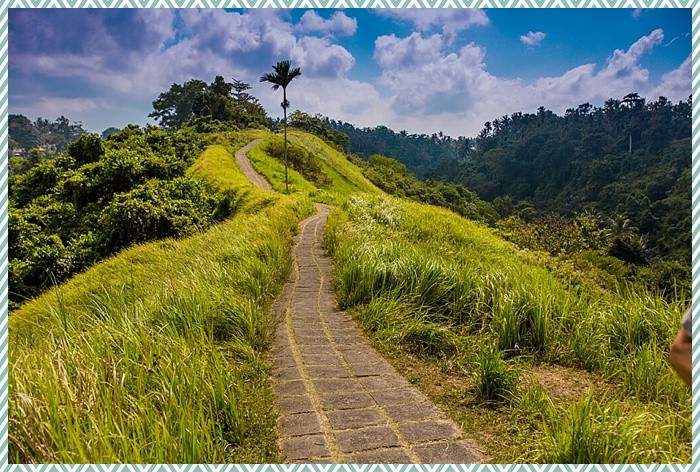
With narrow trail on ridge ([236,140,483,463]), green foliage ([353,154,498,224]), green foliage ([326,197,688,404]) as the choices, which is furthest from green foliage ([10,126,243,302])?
green foliage ([353,154,498,224])

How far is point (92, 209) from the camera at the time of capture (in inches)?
904

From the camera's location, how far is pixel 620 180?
8775 centimetres

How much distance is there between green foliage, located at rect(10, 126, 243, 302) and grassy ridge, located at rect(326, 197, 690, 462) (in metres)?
14.4

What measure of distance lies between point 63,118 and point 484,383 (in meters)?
153

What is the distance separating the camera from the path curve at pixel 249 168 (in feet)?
118

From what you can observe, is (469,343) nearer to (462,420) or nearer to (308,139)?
(462,420)

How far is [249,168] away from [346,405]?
3843 centimetres

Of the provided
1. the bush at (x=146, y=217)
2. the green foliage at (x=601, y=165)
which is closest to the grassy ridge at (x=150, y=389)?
the bush at (x=146, y=217)

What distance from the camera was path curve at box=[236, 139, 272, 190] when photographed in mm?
35828

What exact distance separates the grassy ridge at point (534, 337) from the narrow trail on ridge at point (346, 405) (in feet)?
1.19

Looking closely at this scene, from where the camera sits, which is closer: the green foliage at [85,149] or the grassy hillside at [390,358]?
the grassy hillside at [390,358]

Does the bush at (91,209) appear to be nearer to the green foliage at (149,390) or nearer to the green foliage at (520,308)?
the green foliage at (520,308)

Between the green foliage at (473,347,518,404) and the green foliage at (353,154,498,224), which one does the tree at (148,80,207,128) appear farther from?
the green foliage at (473,347,518,404)

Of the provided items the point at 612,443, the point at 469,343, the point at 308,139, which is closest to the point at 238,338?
the point at 469,343
